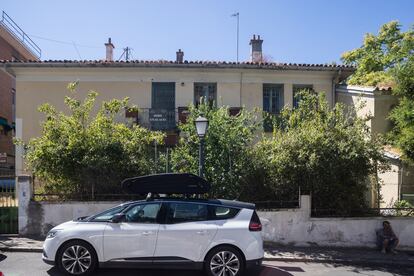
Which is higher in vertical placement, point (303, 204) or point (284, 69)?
point (284, 69)

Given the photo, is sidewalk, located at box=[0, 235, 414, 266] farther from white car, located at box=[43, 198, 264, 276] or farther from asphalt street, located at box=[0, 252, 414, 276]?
white car, located at box=[43, 198, 264, 276]

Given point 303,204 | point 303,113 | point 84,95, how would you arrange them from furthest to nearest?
point 84,95 < point 303,113 < point 303,204

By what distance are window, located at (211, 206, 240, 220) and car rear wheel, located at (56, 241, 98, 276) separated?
2353mm

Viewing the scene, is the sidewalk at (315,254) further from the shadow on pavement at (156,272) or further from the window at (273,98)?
the window at (273,98)

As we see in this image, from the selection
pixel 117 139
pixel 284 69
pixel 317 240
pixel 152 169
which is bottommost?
pixel 317 240

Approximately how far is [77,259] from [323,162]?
22.1ft

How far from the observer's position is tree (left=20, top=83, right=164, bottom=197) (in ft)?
40.1

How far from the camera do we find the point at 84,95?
18.0 m

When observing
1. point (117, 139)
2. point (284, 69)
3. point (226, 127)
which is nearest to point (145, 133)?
point (117, 139)

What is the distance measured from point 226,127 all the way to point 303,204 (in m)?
3.04

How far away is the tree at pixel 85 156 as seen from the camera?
1221 centimetres

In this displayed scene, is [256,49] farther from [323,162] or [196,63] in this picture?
[323,162]

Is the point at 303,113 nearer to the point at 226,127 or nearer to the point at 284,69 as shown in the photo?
the point at 226,127

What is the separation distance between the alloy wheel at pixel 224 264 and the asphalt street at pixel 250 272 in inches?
24.0
